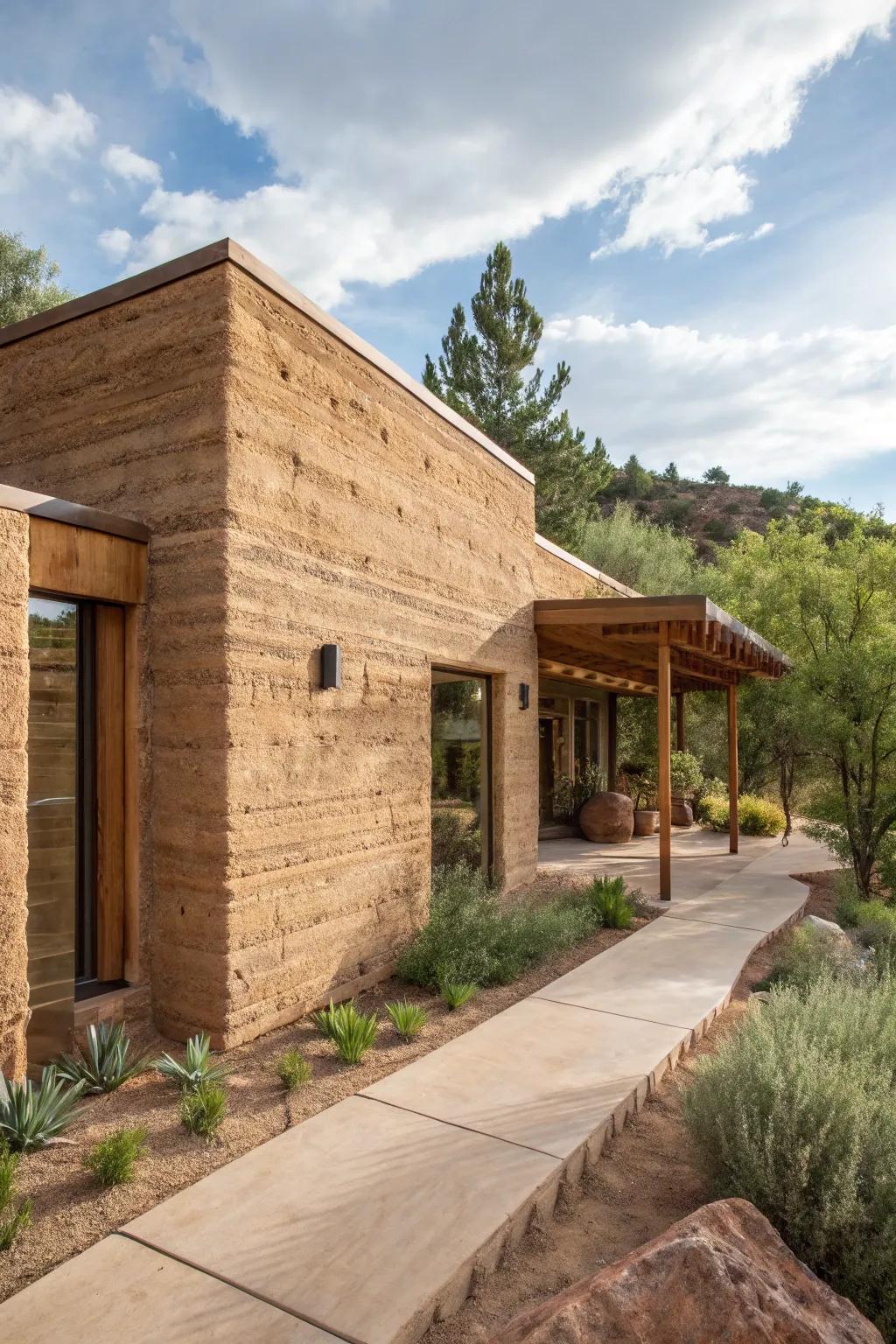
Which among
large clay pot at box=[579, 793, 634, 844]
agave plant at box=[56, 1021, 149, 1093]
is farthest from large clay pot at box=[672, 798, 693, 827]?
agave plant at box=[56, 1021, 149, 1093]

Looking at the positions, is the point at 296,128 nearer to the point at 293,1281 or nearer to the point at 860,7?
the point at 860,7

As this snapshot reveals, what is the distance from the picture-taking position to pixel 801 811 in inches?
413

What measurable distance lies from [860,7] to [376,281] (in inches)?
256

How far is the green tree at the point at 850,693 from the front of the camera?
9.22 metres

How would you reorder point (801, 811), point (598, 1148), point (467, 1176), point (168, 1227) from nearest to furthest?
point (168, 1227)
point (467, 1176)
point (598, 1148)
point (801, 811)

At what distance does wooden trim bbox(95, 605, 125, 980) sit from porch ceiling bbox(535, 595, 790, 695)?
15.7ft

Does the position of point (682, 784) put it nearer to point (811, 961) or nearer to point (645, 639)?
point (645, 639)

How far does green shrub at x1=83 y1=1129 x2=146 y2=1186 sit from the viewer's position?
10.3 ft

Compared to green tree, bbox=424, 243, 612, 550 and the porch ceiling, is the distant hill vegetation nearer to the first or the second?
green tree, bbox=424, 243, 612, 550

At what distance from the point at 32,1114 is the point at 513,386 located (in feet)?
73.0

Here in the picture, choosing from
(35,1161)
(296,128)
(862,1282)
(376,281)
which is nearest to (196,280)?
(296,128)

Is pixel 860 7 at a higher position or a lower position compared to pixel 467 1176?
higher

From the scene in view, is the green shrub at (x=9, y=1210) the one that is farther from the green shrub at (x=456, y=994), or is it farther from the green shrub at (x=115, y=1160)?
the green shrub at (x=456, y=994)

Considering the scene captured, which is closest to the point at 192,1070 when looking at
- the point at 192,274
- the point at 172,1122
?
the point at 172,1122
